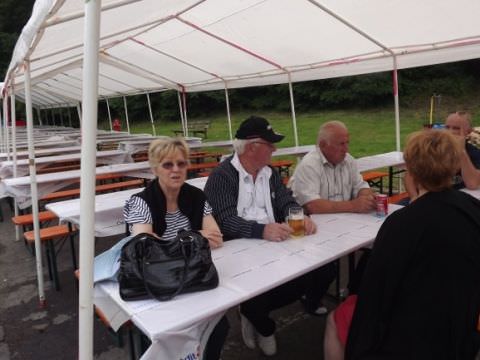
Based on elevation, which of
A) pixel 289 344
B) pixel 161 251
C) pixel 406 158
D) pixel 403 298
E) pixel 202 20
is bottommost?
pixel 289 344

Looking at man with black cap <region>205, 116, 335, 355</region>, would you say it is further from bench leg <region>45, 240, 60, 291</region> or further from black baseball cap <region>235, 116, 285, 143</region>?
bench leg <region>45, 240, 60, 291</region>

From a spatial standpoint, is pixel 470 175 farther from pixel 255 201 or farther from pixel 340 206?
pixel 255 201

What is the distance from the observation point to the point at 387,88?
20.4 m

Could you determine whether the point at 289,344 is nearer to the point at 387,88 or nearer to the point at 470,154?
the point at 470,154

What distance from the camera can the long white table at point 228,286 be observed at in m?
1.36

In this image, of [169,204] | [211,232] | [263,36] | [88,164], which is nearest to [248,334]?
[211,232]

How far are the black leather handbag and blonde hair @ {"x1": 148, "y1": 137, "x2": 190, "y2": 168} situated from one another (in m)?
0.70

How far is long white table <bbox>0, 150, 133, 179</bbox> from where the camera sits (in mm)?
6094

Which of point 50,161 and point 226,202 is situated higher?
point 50,161

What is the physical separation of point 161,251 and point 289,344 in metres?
1.47

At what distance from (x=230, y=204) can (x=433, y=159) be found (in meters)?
1.26

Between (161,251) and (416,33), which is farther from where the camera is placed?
(416,33)

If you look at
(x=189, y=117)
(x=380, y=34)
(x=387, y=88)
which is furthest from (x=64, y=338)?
(x=189, y=117)

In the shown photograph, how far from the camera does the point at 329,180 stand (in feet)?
9.73
